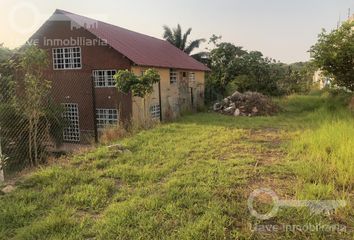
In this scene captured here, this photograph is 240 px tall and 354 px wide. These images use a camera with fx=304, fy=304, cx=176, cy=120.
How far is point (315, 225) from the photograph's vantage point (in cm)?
347

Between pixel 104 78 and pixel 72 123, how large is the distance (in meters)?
3.20

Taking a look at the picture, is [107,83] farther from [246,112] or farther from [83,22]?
[246,112]

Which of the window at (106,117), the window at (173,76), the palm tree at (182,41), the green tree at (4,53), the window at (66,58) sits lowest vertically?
the window at (106,117)

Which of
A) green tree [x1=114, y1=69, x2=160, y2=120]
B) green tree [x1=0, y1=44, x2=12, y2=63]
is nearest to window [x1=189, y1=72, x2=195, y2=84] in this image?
green tree [x1=114, y1=69, x2=160, y2=120]

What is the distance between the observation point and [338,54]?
15164 millimetres

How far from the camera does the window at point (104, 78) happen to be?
1597cm

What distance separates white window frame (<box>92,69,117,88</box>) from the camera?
15.9 m

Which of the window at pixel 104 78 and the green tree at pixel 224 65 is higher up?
the green tree at pixel 224 65

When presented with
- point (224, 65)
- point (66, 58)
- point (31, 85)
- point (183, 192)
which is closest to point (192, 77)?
point (224, 65)

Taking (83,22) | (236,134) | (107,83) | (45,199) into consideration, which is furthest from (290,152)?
(83,22)

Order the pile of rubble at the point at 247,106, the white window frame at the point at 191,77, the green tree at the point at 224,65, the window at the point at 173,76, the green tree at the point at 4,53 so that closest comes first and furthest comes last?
the green tree at the point at 4,53
the pile of rubble at the point at 247,106
the window at the point at 173,76
the white window frame at the point at 191,77
the green tree at the point at 224,65

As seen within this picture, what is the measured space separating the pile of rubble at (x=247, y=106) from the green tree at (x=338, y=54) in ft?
11.2

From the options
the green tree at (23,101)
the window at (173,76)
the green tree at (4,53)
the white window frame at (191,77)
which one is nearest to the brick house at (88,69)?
the window at (173,76)

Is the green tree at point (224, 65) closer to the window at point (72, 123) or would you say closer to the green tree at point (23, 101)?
the window at point (72, 123)
